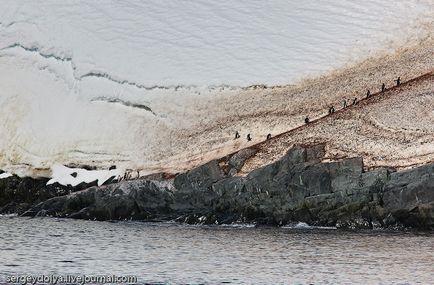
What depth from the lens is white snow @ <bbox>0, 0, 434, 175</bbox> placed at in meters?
62.3

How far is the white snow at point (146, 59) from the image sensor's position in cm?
6231

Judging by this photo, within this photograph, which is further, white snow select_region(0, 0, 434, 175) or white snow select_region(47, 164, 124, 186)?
white snow select_region(0, 0, 434, 175)

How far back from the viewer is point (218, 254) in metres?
37.2

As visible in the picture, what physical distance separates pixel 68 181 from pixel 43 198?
206 centimetres

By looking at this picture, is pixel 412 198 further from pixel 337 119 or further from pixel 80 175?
pixel 80 175

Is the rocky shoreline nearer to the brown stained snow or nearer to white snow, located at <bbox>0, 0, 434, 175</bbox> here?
the brown stained snow

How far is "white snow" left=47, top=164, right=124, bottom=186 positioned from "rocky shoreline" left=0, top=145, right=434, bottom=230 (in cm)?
134

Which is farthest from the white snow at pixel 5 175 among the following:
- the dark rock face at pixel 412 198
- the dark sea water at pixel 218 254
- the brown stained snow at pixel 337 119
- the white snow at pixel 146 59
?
the dark rock face at pixel 412 198

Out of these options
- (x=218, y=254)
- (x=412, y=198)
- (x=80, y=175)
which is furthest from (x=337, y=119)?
(x=218, y=254)

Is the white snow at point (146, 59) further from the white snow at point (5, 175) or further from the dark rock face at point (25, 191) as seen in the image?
the dark rock face at point (25, 191)

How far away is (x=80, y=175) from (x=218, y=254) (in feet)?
74.5

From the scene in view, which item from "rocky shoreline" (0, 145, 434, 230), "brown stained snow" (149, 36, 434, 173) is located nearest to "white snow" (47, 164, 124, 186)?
"rocky shoreline" (0, 145, 434, 230)

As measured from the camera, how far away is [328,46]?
7056 cm

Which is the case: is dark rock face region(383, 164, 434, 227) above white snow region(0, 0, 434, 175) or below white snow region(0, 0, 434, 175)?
below
